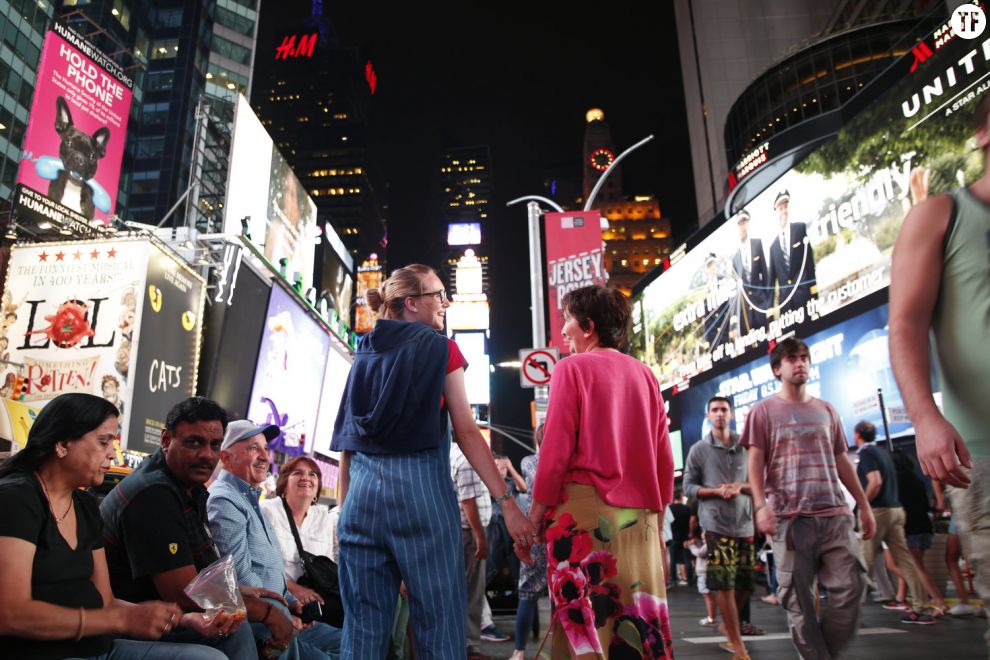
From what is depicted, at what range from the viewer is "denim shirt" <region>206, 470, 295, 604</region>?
323cm

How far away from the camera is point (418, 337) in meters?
2.71

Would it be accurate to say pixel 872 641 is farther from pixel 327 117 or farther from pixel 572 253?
pixel 327 117

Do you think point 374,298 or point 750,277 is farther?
point 750,277

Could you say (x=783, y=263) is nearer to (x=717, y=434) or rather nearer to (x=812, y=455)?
(x=717, y=434)

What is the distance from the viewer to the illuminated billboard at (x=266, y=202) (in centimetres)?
1888

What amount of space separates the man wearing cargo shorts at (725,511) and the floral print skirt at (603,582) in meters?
2.86

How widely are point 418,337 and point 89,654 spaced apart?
5.07 feet

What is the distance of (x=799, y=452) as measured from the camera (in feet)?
13.4

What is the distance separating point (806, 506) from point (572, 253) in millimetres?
8007

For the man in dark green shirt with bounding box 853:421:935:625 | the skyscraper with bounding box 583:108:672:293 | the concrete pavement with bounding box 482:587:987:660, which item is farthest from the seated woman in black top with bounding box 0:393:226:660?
the skyscraper with bounding box 583:108:672:293

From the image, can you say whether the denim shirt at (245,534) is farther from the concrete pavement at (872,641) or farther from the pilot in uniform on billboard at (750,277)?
the pilot in uniform on billboard at (750,277)

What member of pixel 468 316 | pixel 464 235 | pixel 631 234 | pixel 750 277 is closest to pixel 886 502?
pixel 750 277

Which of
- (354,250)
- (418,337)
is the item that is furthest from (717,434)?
(354,250)

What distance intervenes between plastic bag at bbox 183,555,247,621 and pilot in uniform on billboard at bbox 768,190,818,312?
66.1ft
